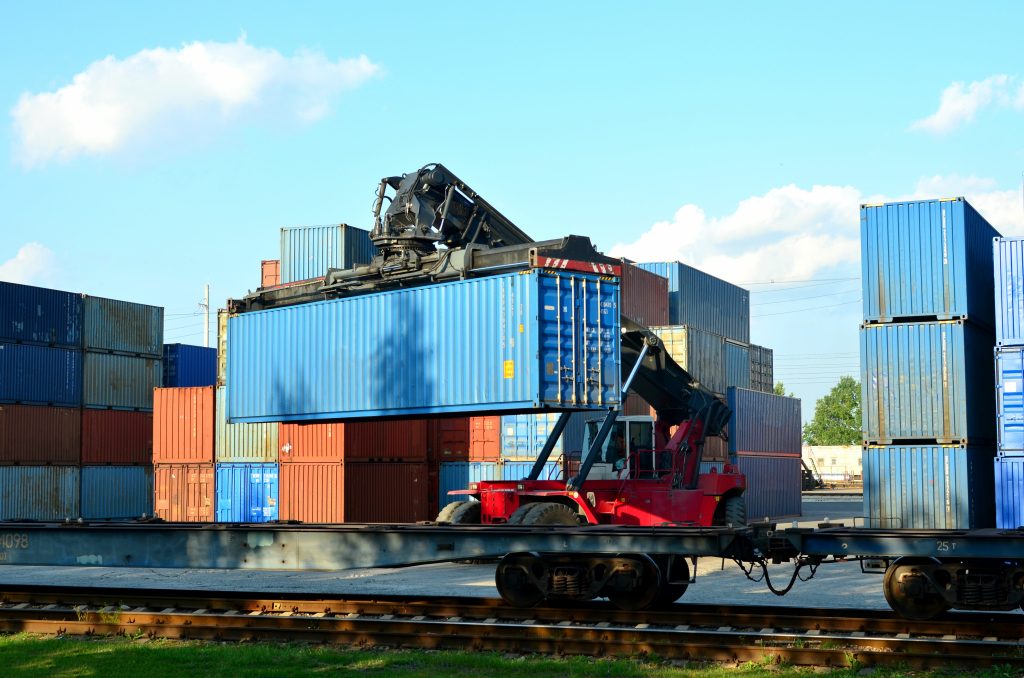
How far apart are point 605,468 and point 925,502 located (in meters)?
7.48

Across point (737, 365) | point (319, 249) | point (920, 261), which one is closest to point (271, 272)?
point (319, 249)

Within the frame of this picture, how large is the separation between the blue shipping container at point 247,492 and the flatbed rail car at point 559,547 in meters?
15.0

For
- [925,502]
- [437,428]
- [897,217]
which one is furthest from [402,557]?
[437,428]

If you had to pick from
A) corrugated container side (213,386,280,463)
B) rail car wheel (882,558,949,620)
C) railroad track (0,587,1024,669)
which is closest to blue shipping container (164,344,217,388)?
corrugated container side (213,386,280,463)

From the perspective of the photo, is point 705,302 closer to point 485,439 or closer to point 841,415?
point 485,439

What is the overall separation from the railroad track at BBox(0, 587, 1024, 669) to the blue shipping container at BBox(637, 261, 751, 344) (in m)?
27.2

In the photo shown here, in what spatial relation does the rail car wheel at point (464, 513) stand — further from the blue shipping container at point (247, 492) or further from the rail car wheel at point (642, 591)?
the blue shipping container at point (247, 492)

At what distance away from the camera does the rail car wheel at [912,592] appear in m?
12.9

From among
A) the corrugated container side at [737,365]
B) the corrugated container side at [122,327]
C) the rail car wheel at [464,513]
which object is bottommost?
the rail car wheel at [464,513]

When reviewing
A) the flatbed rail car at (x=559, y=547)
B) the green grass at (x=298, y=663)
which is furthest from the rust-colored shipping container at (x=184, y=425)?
the green grass at (x=298, y=663)

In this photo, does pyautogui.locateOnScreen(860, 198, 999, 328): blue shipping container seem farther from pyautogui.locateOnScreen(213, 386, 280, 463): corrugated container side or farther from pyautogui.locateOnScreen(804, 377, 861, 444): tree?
pyautogui.locateOnScreen(804, 377, 861, 444): tree

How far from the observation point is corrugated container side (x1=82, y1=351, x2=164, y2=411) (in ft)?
129

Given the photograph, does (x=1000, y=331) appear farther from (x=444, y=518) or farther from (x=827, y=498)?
(x=827, y=498)

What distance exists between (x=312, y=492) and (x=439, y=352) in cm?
1301
